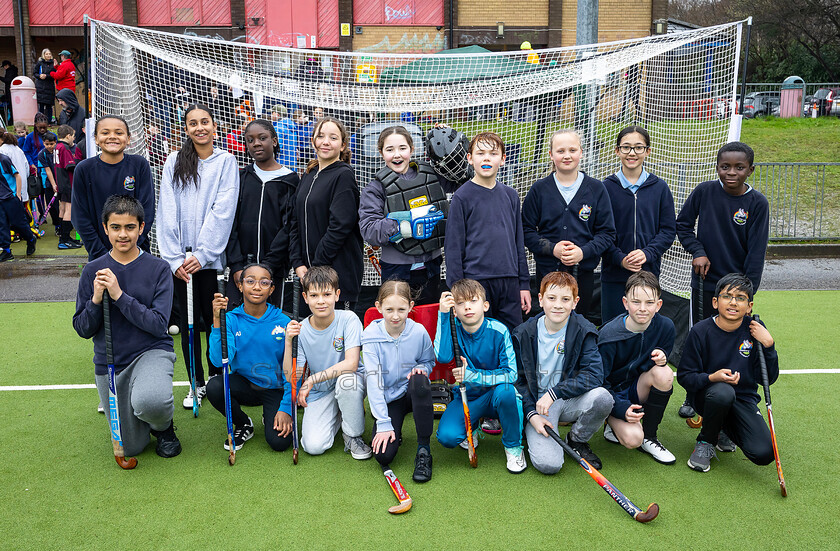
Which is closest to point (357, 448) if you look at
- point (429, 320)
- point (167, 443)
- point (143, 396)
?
point (429, 320)

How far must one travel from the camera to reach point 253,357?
4047 mm

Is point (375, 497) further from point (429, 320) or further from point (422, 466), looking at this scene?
point (429, 320)

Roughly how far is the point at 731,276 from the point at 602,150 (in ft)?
9.01

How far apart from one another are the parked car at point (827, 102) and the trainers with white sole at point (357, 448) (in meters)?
20.0

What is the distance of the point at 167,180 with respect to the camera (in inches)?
175

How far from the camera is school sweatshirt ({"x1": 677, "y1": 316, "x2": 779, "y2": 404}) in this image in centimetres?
374

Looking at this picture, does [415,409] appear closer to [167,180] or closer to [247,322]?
[247,322]

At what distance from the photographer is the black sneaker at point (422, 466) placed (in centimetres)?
355

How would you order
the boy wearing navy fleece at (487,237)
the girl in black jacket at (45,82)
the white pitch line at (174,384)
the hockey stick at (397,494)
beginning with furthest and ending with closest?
1. the girl in black jacket at (45,82)
2. the white pitch line at (174,384)
3. the boy wearing navy fleece at (487,237)
4. the hockey stick at (397,494)

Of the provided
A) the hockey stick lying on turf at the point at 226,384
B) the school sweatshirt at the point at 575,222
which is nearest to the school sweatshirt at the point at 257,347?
the hockey stick lying on turf at the point at 226,384

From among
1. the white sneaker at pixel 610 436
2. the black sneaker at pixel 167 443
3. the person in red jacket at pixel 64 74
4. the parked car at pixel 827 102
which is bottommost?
the white sneaker at pixel 610 436

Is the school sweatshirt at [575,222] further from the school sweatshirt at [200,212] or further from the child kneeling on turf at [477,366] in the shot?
the school sweatshirt at [200,212]

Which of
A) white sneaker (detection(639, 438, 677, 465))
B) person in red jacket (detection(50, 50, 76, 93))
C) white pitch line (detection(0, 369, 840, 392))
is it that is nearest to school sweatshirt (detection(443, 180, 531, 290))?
white sneaker (detection(639, 438, 677, 465))

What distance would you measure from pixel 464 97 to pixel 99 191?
3.38m
